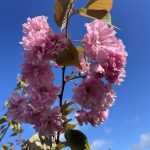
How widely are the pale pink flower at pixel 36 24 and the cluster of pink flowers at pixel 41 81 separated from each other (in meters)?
0.01

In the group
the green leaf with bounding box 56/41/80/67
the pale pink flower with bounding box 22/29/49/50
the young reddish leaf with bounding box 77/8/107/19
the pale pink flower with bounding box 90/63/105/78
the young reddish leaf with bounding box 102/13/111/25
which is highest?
the young reddish leaf with bounding box 77/8/107/19

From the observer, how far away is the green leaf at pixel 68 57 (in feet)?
5.81

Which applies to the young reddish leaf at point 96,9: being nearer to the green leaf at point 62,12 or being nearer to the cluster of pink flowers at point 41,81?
the green leaf at point 62,12

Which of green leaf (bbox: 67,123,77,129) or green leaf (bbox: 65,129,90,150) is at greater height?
green leaf (bbox: 67,123,77,129)

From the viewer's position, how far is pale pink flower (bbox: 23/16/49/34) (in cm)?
180

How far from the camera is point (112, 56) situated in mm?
1737

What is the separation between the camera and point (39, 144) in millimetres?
1974

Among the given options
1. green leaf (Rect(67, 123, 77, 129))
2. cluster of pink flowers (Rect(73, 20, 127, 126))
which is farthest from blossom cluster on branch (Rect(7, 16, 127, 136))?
green leaf (Rect(67, 123, 77, 129))

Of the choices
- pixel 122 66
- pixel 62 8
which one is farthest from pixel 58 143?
pixel 62 8

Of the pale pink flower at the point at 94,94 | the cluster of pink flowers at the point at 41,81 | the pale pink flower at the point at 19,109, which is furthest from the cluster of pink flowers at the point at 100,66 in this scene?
the pale pink flower at the point at 19,109

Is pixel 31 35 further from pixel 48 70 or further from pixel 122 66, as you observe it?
pixel 122 66

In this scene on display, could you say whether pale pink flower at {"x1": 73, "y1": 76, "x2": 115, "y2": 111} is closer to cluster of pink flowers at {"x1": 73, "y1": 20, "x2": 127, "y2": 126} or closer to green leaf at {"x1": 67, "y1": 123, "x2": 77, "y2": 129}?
cluster of pink flowers at {"x1": 73, "y1": 20, "x2": 127, "y2": 126}

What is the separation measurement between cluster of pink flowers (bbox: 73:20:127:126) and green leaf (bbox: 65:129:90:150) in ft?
0.77

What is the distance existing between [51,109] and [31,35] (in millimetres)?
329
